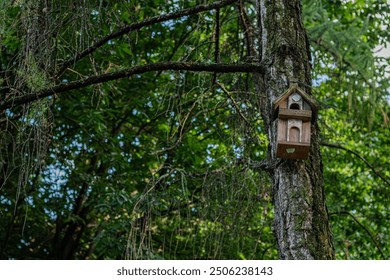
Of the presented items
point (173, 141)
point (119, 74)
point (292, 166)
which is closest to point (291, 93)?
point (292, 166)

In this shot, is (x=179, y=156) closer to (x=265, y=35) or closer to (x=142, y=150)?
(x=142, y=150)

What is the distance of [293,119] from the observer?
364 cm

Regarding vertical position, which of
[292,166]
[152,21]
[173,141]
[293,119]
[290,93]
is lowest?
[292,166]

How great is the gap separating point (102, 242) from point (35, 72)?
3.08 metres

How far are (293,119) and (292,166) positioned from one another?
0.26 meters

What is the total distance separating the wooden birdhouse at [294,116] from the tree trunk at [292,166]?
83 millimetres

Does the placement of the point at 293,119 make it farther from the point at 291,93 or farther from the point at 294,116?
the point at 291,93

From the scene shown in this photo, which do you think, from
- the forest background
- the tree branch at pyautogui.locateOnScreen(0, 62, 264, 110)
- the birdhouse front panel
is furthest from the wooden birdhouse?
the forest background

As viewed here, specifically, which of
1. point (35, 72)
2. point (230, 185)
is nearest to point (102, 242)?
point (230, 185)

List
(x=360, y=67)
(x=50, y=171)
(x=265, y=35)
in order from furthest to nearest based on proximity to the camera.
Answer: (x=50, y=171) < (x=360, y=67) < (x=265, y=35)

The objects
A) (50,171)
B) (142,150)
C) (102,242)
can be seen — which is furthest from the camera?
(142,150)

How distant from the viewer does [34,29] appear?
3793mm

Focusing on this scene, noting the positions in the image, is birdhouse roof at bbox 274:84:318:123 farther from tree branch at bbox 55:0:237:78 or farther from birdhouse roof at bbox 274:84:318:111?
tree branch at bbox 55:0:237:78

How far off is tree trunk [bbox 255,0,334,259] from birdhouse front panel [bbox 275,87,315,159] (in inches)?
3.2
